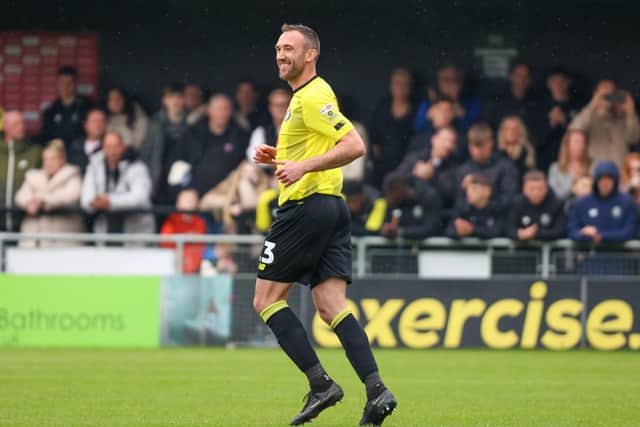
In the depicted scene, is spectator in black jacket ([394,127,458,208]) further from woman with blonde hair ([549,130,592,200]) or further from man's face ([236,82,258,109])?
man's face ([236,82,258,109])

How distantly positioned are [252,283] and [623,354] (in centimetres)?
449

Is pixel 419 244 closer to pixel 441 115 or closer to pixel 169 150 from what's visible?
pixel 441 115

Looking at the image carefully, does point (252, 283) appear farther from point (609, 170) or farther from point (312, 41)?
point (312, 41)

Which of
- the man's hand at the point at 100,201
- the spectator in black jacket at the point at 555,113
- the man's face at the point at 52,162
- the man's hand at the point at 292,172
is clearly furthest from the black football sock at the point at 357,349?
the spectator in black jacket at the point at 555,113

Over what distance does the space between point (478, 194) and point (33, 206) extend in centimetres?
572

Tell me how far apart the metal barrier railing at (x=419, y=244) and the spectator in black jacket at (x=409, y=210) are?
14 cm

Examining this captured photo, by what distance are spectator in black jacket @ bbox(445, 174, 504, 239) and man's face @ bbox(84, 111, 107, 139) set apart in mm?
5082

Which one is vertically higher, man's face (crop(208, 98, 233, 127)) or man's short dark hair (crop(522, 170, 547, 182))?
man's face (crop(208, 98, 233, 127))

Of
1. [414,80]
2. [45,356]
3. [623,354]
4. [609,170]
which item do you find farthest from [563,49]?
[45,356]

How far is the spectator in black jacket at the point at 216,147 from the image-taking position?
18.9m

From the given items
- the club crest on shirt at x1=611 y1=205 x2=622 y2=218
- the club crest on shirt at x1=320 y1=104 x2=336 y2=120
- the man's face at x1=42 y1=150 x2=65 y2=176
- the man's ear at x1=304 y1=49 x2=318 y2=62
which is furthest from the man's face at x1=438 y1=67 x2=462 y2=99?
the club crest on shirt at x1=320 y1=104 x2=336 y2=120

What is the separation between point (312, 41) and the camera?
7938mm

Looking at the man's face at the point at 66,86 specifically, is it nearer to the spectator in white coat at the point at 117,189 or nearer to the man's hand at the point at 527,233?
the spectator in white coat at the point at 117,189

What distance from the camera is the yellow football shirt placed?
7.71 metres
